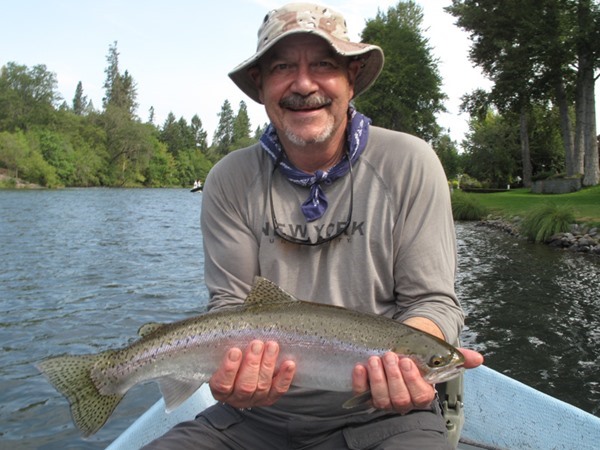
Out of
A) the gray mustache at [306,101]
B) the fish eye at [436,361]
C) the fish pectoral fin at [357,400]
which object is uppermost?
the gray mustache at [306,101]

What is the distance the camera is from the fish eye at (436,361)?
2.59 meters

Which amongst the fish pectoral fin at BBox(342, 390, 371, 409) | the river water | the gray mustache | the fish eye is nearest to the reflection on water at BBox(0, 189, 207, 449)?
the river water

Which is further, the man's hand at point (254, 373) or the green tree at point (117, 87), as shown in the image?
the green tree at point (117, 87)

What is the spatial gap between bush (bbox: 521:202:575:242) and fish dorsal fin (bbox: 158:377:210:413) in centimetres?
1980

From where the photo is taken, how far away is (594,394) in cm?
734

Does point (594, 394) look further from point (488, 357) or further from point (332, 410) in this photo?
point (332, 410)

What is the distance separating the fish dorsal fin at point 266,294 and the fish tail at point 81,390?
86 centimetres

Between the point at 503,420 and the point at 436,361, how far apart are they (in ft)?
7.06

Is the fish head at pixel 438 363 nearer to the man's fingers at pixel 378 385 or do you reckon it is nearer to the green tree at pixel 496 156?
the man's fingers at pixel 378 385

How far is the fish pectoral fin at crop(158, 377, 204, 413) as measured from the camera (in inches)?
115

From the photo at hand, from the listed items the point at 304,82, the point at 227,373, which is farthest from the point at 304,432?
the point at 304,82

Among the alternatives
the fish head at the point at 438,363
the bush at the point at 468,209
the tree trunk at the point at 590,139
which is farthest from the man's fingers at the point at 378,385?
the tree trunk at the point at 590,139

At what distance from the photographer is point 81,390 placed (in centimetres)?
296

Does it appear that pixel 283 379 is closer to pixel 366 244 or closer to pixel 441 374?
pixel 441 374
